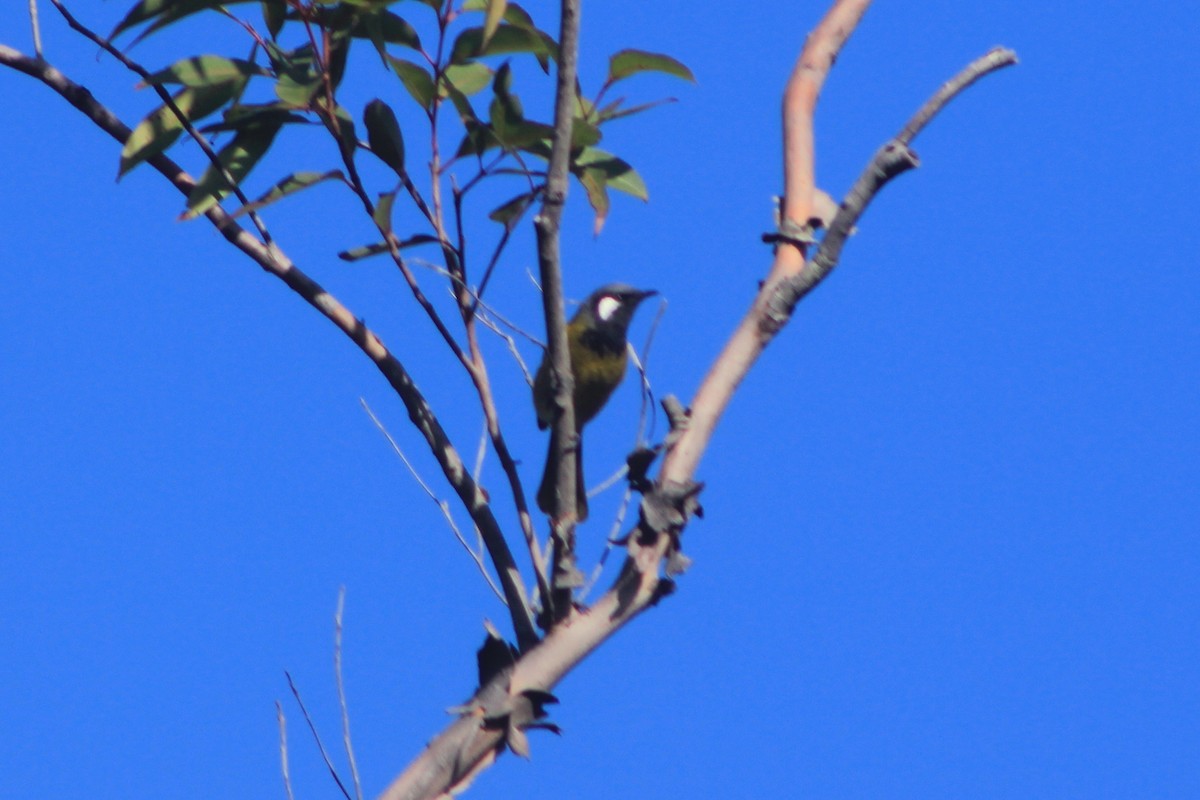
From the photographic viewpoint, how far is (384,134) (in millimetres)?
2877

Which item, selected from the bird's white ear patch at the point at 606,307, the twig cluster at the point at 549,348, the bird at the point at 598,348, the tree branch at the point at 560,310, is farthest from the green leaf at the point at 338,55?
the bird's white ear patch at the point at 606,307

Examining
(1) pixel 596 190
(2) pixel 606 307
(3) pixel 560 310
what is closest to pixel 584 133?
(1) pixel 596 190

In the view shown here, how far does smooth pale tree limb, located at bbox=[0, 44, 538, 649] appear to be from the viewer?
260cm

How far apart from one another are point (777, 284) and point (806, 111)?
48 centimetres

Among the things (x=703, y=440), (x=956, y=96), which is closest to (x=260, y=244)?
(x=703, y=440)

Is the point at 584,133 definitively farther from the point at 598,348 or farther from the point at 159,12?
the point at 598,348

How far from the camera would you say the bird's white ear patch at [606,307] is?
5270 millimetres

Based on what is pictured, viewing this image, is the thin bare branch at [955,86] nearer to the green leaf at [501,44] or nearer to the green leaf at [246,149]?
the green leaf at [501,44]

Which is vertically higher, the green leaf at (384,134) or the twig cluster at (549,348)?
the green leaf at (384,134)

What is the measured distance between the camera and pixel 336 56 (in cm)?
284

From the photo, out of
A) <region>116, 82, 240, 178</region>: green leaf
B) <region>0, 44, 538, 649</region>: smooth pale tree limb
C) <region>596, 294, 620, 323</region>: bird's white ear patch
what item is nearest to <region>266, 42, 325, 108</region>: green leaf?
<region>116, 82, 240, 178</region>: green leaf

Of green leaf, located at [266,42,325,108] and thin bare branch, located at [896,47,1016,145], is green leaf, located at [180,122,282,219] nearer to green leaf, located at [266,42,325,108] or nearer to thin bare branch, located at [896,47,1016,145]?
green leaf, located at [266,42,325,108]

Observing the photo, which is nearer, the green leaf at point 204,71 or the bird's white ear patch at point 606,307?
the green leaf at point 204,71

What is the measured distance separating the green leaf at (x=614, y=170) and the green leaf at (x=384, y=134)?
42 cm
